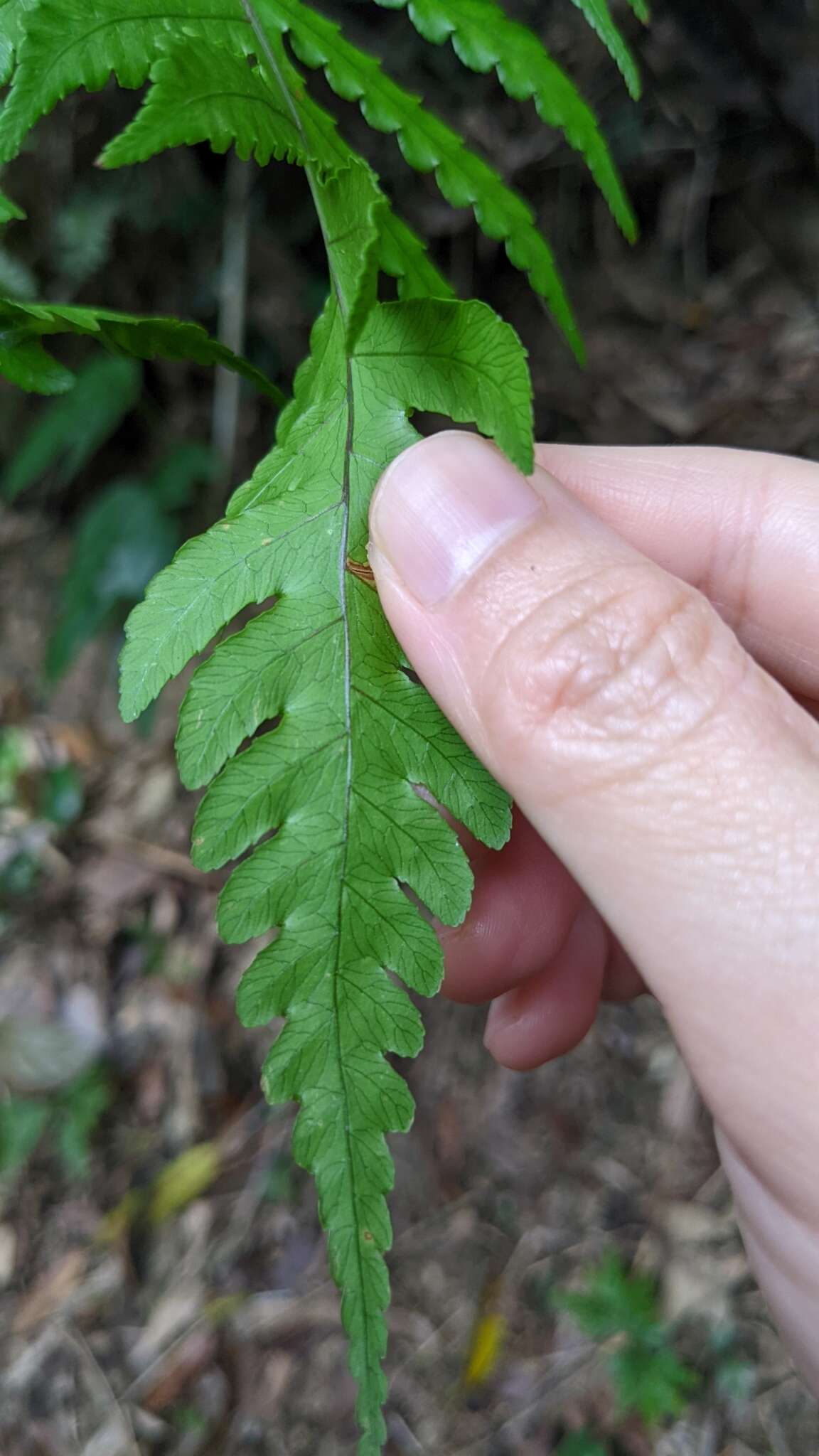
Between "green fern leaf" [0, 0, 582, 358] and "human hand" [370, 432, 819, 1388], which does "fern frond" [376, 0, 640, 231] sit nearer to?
"green fern leaf" [0, 0, 582, 358]

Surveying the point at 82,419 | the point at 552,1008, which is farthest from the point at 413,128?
the point at 82,419

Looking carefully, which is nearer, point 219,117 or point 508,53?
point 219,117

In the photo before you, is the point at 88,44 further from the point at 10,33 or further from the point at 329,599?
the point at 329,599

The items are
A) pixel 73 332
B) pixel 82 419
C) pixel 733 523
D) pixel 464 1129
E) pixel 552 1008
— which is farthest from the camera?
pixel 82 419

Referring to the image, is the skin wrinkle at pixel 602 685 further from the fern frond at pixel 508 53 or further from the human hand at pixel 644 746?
the fern frond at pixel 508 53

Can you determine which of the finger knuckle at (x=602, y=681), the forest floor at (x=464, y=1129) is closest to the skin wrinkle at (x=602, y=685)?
the finger knuckle at (x=602, y=681)

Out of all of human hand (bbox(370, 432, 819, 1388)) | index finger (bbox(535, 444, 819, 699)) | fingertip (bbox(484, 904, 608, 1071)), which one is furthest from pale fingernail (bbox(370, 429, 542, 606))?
fingertip (bbox(484, 904, 608, 1071))

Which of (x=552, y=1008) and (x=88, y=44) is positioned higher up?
(x=88, y=44)
